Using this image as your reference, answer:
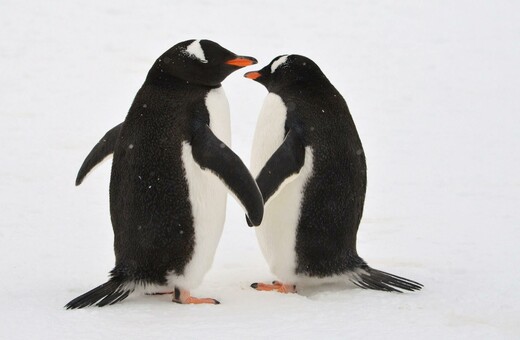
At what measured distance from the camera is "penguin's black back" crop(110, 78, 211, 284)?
3736 millimetres

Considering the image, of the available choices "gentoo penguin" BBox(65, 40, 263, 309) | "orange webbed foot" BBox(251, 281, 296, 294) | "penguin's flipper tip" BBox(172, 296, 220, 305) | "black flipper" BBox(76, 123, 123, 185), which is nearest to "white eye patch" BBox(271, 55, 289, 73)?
"gentoo penguin" BBox(65, 40, 263, 309)

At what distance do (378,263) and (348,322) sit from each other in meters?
1.18

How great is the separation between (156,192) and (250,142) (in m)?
3.11

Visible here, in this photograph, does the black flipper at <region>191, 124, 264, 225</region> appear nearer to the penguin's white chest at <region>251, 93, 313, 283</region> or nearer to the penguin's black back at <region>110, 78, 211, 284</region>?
the penguin's black back at <region>110, 78, 211, 284</region>

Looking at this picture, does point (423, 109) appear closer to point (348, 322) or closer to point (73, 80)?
point (73, 80)

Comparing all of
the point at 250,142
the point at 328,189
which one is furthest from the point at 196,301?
the point at 250,142

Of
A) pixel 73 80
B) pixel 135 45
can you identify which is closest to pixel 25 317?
pixel 73 80

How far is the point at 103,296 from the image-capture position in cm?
367

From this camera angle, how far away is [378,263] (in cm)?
461

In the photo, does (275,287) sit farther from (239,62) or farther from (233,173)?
(239,62)

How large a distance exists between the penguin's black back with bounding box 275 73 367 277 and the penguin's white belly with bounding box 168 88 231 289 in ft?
1.33

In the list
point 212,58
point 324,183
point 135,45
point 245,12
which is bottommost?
point 324,183

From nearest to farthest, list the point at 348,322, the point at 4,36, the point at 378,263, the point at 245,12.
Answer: the point at 348,322 < the point at 378,263 < the point at 4,36 < the point at 245,12

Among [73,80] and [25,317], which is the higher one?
[73,80]
